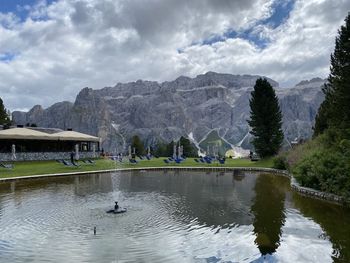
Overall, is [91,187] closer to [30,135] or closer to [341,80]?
[341,80]

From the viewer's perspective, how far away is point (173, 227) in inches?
443

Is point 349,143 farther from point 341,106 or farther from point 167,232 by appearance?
point 167,232

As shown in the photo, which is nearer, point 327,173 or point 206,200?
point 206,200

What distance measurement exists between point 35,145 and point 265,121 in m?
27.1

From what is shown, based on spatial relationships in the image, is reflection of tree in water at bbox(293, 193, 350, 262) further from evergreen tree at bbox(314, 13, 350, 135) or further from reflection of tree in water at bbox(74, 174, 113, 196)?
reflection of tree in water at bbox(74, 174, 113, 196)

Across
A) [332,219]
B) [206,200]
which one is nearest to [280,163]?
[206,200]

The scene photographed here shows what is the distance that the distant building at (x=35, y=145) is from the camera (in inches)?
1528

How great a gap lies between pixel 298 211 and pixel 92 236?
7.66m

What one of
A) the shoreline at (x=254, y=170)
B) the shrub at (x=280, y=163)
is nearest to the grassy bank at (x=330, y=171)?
the shoreline at (x=254, y=170)

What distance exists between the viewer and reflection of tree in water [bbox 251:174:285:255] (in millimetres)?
9492

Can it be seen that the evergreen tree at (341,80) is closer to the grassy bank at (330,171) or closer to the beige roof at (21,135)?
the grassy bank at (330,171)

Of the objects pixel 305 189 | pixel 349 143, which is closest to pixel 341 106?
pixel 349 143

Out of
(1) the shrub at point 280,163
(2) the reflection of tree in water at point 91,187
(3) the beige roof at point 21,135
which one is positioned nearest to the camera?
(2) the reflection of tree in water at point 91,187

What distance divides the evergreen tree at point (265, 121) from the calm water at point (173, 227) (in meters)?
21.0
